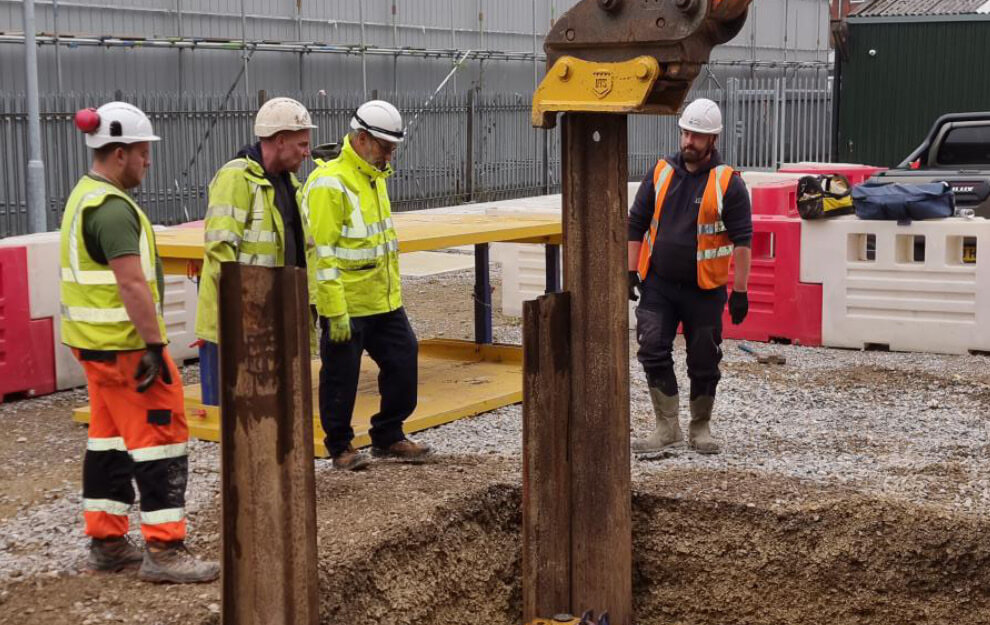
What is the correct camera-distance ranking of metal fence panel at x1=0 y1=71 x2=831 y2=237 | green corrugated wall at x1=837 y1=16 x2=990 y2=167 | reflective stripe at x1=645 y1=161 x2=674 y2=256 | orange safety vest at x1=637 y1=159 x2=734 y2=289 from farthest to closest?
green corrugated wall at x1=837 y1=16 x2=990 y2=167, metal fence panel at x1=0 y1=71 x2=831 y2=237, reflective stripe at x1=645 y1=161 x2=674 y2=256, orange safety vest at x1=637 y1=159 x2=734 y2=289

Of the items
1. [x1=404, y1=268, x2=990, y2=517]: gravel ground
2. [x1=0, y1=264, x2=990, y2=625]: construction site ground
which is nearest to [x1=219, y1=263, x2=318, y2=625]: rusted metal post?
[x1=0, y1=264, x2=990, y2=625]: construction site ground

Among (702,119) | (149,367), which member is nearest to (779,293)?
(702,119)

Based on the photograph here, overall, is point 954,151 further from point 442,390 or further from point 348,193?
point 348,193

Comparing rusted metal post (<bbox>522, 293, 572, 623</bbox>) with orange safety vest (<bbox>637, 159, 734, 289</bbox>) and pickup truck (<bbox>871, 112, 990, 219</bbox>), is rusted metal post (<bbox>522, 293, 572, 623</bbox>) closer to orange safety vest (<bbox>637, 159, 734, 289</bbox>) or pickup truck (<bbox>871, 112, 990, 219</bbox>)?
orange safety vest (<bbox>637, 159, 734, 289</bbox>)

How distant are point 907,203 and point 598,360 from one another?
5760 millimetres

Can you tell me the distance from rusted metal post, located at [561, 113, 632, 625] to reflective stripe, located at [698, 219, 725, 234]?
183 cm

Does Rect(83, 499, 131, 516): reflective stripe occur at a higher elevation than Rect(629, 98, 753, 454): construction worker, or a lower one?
lower

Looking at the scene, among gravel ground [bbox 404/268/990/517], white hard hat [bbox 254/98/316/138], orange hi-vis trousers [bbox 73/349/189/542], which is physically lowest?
gravel ground [bbox 404/268/990/517]

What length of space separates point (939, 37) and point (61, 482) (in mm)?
19289

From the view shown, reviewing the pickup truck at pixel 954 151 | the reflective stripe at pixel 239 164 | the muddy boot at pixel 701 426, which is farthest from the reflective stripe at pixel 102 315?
the pickup truck at pixel 954 151

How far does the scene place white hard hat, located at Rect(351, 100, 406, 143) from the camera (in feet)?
22.7

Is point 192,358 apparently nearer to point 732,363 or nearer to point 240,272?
point 732,363

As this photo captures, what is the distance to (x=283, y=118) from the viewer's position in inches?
252

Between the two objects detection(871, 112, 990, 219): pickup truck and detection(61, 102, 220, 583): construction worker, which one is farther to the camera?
detection(871, 112, 990, 219): pickup truck
